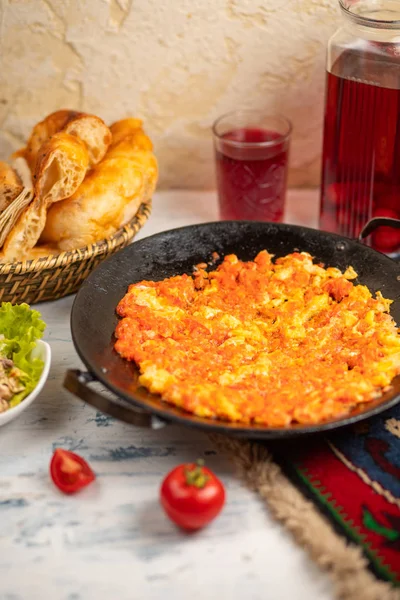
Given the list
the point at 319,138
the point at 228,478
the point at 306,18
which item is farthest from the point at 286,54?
the point at 228,478

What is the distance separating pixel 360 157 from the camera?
2.54 meters

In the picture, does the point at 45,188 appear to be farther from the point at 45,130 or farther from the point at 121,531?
the point at 121,531

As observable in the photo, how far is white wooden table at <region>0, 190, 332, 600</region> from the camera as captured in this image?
1.55 m

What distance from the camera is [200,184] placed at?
324 centimetres

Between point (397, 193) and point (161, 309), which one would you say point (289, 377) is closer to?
point (161, 309)

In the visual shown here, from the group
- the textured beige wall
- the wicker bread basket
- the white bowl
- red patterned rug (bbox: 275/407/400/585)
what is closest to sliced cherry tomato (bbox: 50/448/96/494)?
the white bowl

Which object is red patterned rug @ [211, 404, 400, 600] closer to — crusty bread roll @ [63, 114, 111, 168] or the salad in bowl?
the salad in bowl

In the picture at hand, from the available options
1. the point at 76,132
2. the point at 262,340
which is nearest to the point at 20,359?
the point at 262,340

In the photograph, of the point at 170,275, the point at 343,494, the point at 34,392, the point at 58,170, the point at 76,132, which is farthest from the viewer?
the point at 76,132

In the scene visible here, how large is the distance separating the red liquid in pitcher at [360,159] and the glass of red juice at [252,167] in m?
0.17

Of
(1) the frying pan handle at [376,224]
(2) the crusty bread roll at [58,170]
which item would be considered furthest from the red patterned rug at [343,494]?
(2) the crusty bread roll at [58,170]

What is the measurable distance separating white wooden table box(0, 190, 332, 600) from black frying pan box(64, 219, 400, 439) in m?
0.15

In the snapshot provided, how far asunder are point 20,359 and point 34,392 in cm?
13

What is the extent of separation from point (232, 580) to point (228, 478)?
29 centimetres
